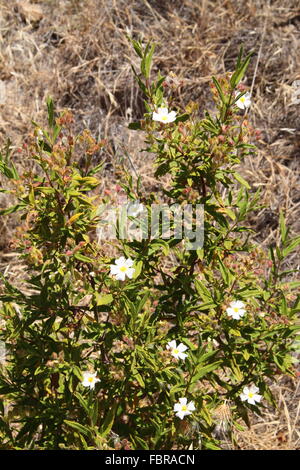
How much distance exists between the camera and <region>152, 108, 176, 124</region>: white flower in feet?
5.50

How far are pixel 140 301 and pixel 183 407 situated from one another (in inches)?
14.3

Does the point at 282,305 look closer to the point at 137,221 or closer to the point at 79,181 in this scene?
the point at 137,221

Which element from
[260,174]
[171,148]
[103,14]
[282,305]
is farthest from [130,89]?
[282,305]

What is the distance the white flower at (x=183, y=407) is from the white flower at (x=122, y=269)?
17.2 inches

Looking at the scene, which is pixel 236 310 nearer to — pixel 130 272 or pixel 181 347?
pixel 181 347

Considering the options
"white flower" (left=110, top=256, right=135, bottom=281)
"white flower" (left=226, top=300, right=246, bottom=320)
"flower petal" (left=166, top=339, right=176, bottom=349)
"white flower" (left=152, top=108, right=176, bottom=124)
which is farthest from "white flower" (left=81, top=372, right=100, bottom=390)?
"white flower" (left=152, top=108, right=176, bottom=124)

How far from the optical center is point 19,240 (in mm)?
1777

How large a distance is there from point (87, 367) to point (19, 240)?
0.53 metres

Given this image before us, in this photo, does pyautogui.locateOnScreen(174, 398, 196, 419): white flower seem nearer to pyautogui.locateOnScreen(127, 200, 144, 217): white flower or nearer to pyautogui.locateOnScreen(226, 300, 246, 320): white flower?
A: pyautogui.locateOnScreen(226, 300, 246, 320): white flower

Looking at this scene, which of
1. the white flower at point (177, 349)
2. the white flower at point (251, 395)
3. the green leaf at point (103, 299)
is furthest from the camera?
the white flower at point (251, 395)

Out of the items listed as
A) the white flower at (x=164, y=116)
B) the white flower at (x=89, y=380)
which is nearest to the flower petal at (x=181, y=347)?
the white flower at (x=89, y=380)

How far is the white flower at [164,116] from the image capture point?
168cm

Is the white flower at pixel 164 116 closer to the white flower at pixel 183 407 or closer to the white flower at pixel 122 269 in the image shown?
the white flower at pixel 122 269

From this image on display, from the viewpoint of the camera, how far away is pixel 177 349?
1823mm
